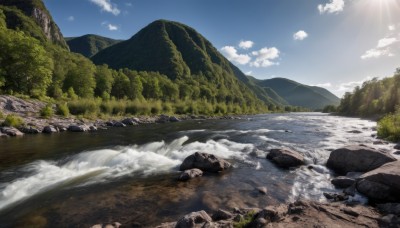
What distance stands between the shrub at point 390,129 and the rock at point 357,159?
1396cm

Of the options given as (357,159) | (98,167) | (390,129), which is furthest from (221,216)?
(390,129)

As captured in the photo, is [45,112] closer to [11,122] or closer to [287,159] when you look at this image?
[11,122]

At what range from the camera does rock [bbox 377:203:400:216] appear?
1015cm

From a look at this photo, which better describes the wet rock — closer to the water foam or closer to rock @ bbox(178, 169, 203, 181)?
the water foam

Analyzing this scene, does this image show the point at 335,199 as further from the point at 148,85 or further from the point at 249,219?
the point at 148,85

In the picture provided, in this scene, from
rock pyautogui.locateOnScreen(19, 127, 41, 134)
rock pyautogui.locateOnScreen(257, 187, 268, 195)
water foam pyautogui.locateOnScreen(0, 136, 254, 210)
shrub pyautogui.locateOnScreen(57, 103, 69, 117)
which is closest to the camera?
rock pyautogui.locateOnScreen(257, 187, 268, 195)

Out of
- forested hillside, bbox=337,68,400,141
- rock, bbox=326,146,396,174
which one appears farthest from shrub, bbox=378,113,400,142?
rock, bbox=326,146,396,174

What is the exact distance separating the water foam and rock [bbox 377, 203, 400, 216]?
41.1 ft

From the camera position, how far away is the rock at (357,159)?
54.4 ft

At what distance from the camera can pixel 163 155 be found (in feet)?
79.3

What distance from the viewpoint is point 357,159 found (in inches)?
686

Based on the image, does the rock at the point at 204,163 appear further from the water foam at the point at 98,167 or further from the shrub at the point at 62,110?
the shrub at the point at 62,110

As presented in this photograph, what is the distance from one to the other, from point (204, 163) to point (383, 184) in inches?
424

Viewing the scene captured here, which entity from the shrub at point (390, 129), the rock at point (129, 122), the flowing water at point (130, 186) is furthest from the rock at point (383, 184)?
the rock at point (129, 122)
